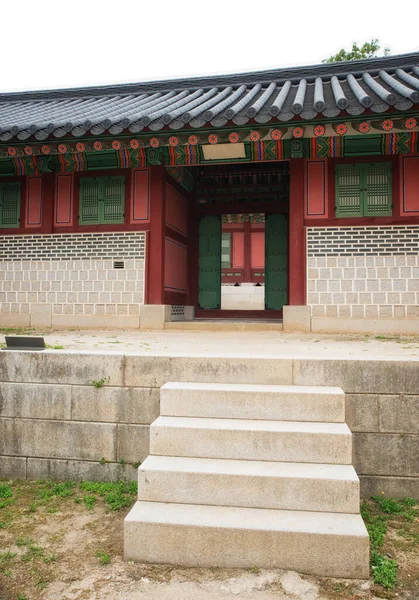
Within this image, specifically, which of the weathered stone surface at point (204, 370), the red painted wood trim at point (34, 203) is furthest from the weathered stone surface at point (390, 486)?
the red painted wood trim at point (34, 203)

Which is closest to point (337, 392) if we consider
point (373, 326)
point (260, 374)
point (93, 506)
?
point (260, 374)

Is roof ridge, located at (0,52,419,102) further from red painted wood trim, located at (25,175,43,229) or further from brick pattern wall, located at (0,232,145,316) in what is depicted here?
brick pattern wall, located at (0,232,145,316)

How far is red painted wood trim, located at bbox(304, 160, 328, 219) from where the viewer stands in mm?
7734

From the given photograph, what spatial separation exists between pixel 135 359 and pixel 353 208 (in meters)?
5.39

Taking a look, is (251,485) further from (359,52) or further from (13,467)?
(359,52)

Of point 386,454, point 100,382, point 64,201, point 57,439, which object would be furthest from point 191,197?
point 386,454

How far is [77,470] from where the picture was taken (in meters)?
3.83

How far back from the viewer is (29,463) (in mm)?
3920

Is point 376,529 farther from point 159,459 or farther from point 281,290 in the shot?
point 281,290

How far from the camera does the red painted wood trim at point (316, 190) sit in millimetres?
7734

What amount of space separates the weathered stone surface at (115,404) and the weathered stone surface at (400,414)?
6.04 ft

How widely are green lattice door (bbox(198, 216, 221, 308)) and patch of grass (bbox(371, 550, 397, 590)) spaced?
8.31 m

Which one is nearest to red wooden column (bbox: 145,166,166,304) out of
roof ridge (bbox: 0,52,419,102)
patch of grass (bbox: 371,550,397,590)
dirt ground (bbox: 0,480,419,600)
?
roof ridge (bbox: 0,52,419,102)

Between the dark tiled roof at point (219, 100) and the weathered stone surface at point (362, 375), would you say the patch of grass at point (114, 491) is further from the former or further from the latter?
the dark tiled roof at point (219, 100)
